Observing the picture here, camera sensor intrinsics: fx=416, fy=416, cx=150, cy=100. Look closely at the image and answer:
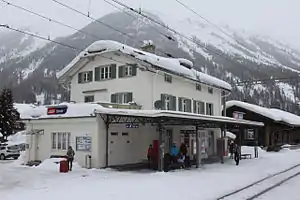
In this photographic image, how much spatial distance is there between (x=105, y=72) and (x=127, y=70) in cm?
219

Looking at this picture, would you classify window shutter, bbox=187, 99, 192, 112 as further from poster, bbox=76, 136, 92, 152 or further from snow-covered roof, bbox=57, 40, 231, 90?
poster, bbox=76, 136, 92, 152

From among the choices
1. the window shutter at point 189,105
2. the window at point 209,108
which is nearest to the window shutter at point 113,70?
the window shutter at point 189,105

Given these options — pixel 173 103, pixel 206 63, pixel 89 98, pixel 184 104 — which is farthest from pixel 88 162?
pixel 206 63

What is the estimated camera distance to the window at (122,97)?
29786mm

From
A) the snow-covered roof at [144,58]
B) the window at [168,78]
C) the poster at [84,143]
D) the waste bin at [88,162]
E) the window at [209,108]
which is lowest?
the waste bin at [88,162]

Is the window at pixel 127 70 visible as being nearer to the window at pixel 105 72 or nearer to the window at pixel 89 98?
the window at pixel 105 72

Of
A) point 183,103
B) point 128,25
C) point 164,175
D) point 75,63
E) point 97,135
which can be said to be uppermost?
point 128,25

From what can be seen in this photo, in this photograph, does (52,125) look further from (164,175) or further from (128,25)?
(128,25)

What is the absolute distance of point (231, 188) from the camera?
611 inches

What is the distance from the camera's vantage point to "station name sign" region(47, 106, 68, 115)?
2514 centimetres

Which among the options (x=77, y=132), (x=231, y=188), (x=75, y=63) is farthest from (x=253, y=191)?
(x=75, y=63)

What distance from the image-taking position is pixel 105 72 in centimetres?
3150

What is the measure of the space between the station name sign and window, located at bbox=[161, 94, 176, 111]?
769 cm

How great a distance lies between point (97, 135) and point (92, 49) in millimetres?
9761
